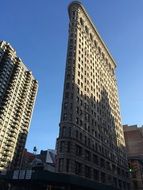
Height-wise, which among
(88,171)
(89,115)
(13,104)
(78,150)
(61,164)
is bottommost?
(61,164)

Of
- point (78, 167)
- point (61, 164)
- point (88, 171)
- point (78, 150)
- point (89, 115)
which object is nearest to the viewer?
point (61, 164)

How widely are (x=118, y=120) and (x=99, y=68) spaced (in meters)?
24.4

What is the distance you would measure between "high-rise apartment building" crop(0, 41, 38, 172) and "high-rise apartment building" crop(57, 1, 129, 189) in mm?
52252

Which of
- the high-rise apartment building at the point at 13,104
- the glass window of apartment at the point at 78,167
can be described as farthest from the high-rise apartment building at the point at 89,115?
the high-rise apartment building at the point at 13,104

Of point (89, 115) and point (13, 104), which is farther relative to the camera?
point (13, 104)

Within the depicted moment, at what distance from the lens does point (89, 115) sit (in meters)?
66.8

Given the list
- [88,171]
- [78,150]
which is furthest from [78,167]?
[88,171]

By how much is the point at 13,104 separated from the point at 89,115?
211ft

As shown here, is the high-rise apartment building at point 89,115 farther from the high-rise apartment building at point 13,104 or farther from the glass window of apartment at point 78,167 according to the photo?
the high-rise apartment building at point 13,104

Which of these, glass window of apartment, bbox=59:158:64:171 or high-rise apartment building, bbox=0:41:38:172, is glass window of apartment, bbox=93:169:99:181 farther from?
high-rise apartment building, bbox=0:41:38:172

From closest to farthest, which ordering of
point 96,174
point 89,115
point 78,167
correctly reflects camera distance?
point 78,167 → point 96,174 → point 89,115

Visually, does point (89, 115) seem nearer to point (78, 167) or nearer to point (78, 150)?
point (78, 150)

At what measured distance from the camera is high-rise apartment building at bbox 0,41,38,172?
4188 inches

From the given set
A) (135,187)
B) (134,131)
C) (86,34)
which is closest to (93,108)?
(86,34)
